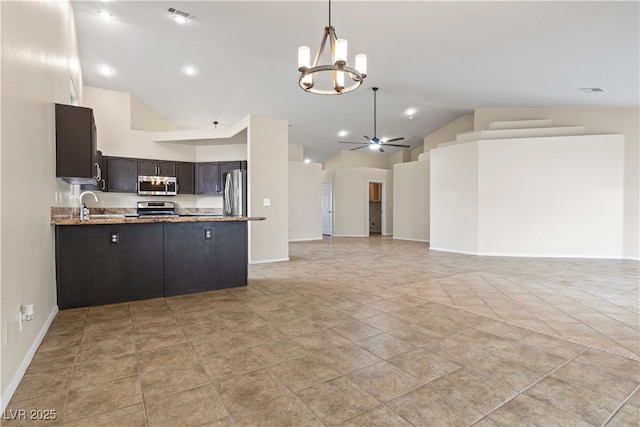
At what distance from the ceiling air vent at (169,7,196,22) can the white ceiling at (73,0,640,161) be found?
8cm

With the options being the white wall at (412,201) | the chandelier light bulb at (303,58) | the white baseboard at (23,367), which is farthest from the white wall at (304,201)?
the white baseboard at (23,367)

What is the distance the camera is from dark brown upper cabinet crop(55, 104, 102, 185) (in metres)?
3.20

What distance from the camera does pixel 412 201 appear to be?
34.2 ft

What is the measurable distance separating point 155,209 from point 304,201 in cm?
449

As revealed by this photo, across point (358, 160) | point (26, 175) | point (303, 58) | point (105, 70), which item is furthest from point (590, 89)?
point (105, 70)

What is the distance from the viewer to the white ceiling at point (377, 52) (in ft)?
13.5

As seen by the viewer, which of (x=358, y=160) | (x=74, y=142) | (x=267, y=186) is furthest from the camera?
(x=358, y=160)

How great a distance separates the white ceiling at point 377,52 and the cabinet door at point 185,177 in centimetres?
126

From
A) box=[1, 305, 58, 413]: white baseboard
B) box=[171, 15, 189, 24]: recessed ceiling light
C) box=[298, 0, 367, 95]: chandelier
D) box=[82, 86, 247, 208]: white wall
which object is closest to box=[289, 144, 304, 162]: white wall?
box=[82, 86, 247, 208]: white wall

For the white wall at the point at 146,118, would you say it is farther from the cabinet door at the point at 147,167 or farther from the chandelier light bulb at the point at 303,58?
the chandelier light bulb at the point at 303,58

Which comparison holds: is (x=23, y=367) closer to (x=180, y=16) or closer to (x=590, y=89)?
(x=180, y=16)

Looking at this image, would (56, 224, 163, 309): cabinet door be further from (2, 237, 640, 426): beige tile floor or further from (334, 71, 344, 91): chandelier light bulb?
(334, 71, 344, 91): chandelier light bulb

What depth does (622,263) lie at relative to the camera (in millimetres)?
6305

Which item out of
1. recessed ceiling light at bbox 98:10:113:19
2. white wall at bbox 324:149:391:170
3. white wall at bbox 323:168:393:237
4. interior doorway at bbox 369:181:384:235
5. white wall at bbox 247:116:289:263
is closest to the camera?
recessed ceiling light at bbox 98:10:113:19
